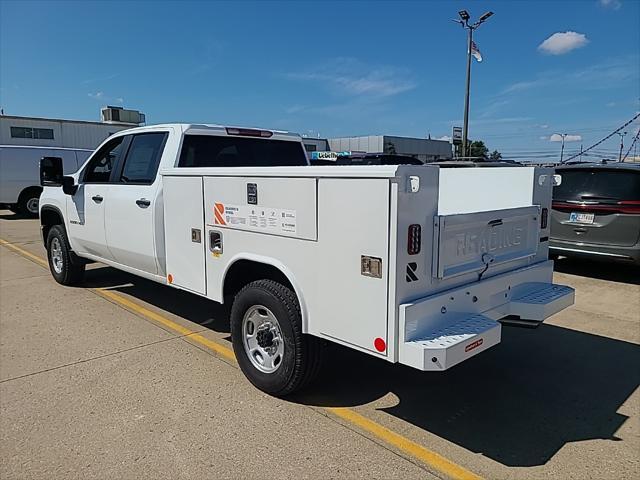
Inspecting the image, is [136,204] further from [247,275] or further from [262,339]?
[262,339]

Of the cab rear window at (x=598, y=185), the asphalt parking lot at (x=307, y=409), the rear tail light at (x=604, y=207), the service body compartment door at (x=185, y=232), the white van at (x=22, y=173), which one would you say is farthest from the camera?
the white van at (x=22, y=173)

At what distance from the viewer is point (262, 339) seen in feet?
12.9

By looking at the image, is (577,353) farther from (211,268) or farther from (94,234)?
(94,234)

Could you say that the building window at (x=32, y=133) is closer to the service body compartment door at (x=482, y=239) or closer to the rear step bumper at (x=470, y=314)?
the service body compartment door at (x=482, y=239)

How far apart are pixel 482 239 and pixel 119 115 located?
43.5 meters

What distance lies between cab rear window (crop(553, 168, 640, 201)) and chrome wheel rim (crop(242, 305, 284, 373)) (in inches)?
236

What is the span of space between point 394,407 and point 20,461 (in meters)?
2.47

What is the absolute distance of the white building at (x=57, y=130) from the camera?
35844mm

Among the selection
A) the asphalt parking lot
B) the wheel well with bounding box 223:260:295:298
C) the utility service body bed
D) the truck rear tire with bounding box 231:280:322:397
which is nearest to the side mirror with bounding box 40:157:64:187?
the asphalt parking lot

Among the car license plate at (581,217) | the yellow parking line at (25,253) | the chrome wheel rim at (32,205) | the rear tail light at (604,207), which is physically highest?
the rear tail light at (604,207)

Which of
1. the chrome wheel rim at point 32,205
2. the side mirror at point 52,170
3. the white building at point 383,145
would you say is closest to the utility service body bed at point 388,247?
the side mirror at point 52,170

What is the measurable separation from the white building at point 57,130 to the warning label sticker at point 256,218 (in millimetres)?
37720

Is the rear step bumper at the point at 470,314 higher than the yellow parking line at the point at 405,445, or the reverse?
the rear step bumper at the point at 470,314

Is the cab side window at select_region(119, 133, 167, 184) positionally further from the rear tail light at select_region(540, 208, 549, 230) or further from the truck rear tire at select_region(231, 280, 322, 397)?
the rear tail light at select_region(540, 208, 549, 230)
